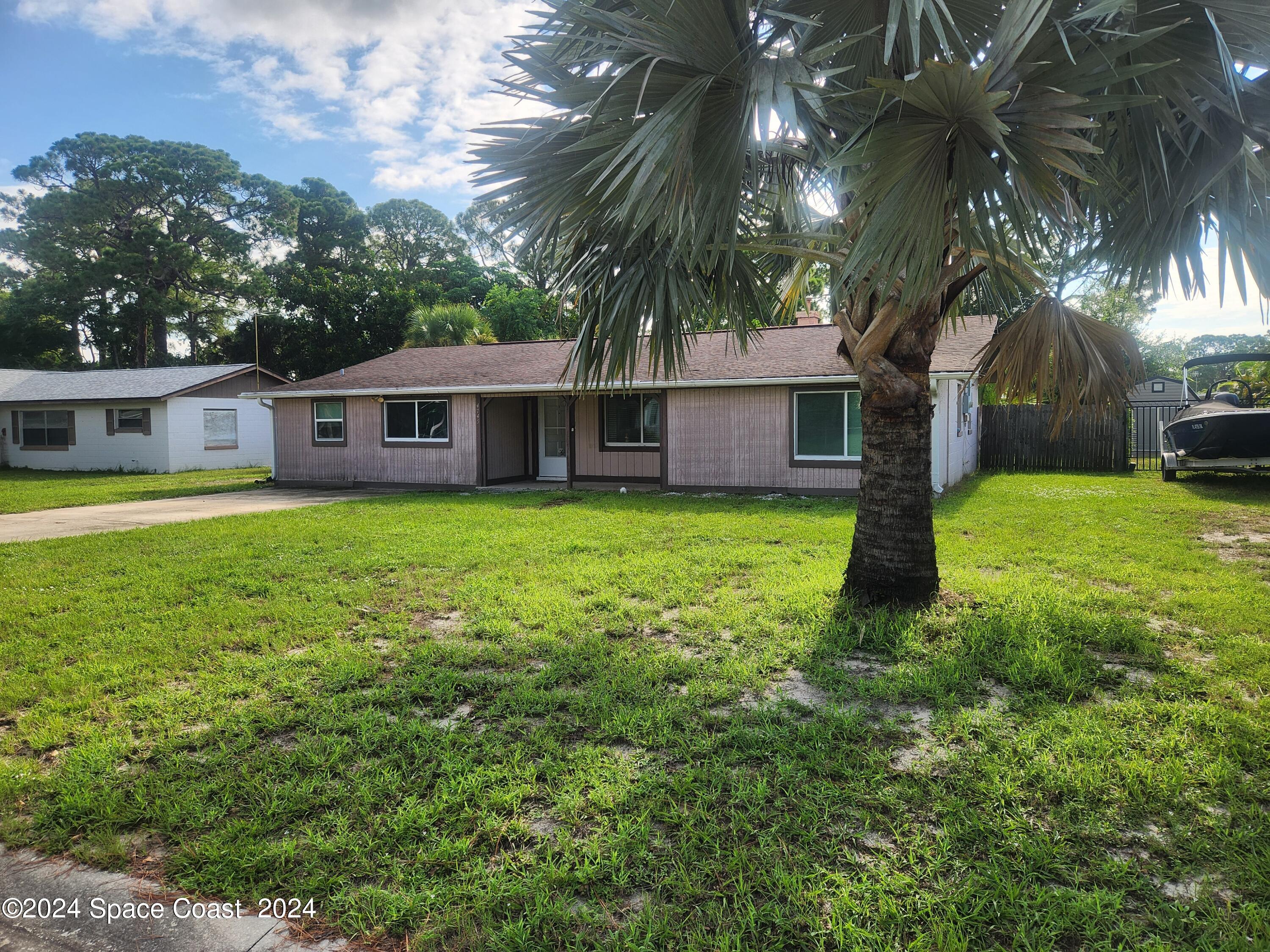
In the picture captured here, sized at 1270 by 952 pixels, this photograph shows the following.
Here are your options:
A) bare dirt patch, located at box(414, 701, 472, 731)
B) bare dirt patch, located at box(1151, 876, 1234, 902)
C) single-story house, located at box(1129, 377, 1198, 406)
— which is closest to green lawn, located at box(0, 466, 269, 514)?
bare dirt patch, located at box(414, 701, 472, 731)

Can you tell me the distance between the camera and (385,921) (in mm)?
2076

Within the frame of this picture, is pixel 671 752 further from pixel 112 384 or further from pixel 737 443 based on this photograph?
pixel 112 384

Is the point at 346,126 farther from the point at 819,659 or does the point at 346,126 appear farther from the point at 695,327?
the point at 819,659

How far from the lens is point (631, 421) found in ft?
48.2

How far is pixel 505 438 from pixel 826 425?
754 cm

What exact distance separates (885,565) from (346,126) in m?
32.7

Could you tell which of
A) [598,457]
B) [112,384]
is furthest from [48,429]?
[598,457]

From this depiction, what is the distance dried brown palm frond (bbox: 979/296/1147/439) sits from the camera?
18.1 feet

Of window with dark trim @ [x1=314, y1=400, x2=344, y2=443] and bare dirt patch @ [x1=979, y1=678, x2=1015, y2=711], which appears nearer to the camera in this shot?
bare dirt patch @ [x1=979, y1=678, x2=1015, y2=711]

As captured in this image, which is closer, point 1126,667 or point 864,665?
point 1126,667

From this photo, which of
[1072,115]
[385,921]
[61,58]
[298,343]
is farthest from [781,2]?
[298,343]

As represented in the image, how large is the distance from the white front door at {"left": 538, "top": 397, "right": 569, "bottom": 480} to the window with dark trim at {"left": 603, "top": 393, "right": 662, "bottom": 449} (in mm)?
1302

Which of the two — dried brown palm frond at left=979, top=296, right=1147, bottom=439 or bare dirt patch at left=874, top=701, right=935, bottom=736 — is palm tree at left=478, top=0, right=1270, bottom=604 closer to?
dried brown palm frond at left=979, top=296, right=1147, bottom=439

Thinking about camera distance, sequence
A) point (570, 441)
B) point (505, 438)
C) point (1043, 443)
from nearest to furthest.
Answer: point (570, 441), point (505, 438), point (1043, 443)
